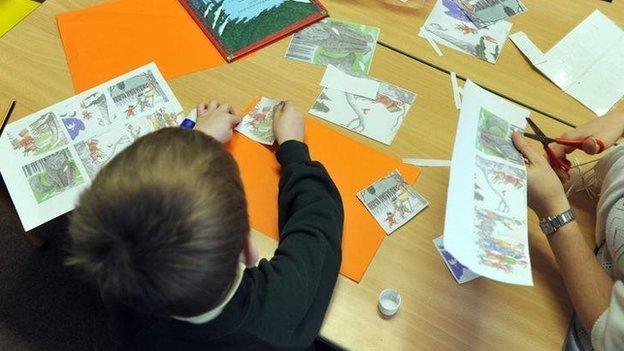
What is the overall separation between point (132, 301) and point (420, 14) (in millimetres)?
1047

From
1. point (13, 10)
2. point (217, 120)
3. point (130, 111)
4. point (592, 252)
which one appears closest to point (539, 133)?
point (592, 252)

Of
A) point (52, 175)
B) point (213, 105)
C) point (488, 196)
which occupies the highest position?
point (488, 196)

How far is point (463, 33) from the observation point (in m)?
1.26

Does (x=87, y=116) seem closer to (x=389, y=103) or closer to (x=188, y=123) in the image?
(x=188, y=123)

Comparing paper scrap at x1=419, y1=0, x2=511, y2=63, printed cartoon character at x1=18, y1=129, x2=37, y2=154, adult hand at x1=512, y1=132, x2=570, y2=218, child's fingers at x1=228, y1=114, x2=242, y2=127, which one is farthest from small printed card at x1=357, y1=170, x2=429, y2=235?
printed cartoon character at x1=18, y1=129, x2=37, y2=154

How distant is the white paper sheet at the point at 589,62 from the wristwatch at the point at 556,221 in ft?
1.28

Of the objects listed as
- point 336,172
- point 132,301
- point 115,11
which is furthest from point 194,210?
point 115,11

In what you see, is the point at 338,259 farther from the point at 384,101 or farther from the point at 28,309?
the point at 28,309

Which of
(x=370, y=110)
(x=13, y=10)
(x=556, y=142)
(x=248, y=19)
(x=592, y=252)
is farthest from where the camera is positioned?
(x=13, y=10)

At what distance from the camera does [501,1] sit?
1335 mm

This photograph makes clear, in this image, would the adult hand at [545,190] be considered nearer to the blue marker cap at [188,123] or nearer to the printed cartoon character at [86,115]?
the blue marker cap at [188,123]

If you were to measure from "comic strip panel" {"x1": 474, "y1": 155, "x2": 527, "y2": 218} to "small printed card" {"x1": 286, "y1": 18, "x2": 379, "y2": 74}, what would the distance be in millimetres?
429

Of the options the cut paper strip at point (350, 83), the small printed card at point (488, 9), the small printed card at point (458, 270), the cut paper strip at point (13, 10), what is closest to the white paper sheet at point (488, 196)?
the small printed card at point (458, 270)

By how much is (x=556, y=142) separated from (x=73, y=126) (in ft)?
3.36
